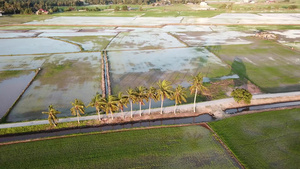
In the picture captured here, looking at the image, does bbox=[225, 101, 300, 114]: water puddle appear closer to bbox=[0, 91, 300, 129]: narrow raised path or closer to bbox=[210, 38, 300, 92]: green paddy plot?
bbox=[0, 91, 300, 129]: narrow raised path

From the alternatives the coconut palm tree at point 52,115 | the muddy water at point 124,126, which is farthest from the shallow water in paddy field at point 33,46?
the muddy water at point 124,126

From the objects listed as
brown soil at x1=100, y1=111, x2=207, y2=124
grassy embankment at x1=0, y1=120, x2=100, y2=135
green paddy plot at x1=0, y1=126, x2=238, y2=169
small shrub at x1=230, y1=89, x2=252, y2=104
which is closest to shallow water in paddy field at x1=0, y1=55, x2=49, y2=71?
grassy embankment at x1=0, y1=120, x2=100, y2=135

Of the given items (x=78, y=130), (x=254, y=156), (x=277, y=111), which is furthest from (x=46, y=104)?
(x=277, y=111)

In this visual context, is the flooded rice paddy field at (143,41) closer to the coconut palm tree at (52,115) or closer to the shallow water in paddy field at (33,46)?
the shallow water in paddy field at (33,46)

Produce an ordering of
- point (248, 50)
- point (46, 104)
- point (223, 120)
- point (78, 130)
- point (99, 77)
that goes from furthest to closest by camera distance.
→ 1. point (248, 50)
2. point (99, 77)
3. point (46, 104)
4. point (223, 120)
5. point (78, 130)

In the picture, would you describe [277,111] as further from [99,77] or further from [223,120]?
[99,77]
